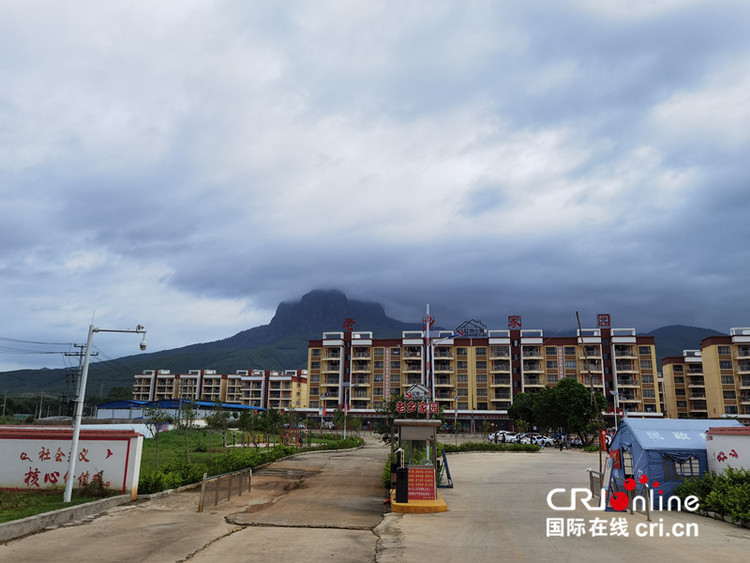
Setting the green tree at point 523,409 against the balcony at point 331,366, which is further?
the balcony at point 331,366

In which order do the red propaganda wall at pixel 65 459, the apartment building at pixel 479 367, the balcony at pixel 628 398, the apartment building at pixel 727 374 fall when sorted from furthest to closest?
the apartment building at pixel 479 367
the balcony at pixel 628 398
the apartment building at pixel 727 374
the red propaganda wall at pixel 65 459

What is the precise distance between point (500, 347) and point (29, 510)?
87986 mm

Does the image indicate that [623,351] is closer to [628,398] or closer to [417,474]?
[628,398]

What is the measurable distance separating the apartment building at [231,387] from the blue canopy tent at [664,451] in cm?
10817

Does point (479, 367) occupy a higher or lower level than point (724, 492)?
higher

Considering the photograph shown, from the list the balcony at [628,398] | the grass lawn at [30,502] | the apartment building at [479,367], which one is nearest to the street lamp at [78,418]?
the grass lawn at [30,502]

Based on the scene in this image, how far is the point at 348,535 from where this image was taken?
44.9ft

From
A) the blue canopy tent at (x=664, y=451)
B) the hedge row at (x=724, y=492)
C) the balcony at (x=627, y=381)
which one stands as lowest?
the hedge row at (x=724, y=492)

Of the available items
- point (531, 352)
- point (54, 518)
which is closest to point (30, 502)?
point (54, 518)

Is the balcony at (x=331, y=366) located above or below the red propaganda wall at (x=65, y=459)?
above

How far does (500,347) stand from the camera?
96.7 metres

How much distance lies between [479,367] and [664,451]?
7867cm

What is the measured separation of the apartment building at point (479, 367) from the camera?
303 ft

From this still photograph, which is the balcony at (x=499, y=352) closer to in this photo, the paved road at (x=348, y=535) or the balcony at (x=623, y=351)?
the balcony at (x=623, y=351)
